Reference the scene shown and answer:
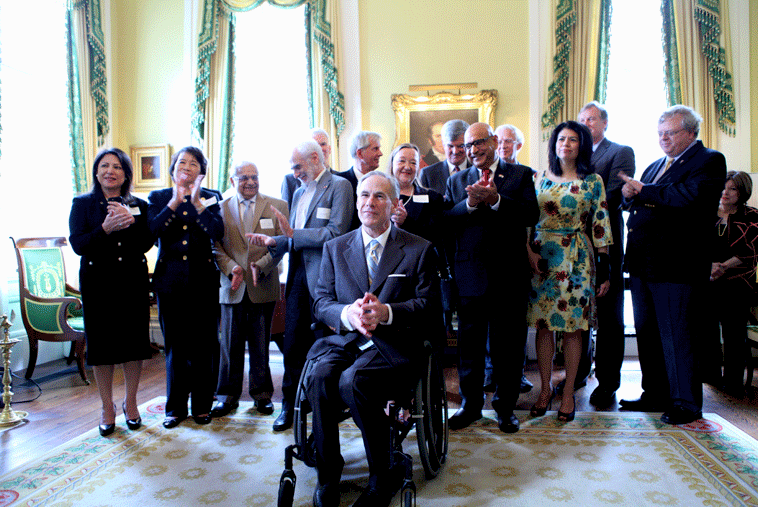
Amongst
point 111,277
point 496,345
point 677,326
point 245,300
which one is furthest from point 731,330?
point 111,277

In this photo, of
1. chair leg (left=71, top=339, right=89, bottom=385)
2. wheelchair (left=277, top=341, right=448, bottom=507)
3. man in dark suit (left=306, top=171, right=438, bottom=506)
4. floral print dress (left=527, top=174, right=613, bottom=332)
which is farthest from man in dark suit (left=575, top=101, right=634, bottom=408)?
chair leg (left=71, top=339, right=89, bottom=385)

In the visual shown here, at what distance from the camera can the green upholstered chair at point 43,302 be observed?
4422 millimetres

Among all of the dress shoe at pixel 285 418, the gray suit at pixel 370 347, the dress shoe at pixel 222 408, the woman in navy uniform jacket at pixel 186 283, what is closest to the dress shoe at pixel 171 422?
the woman in navy uniform jacket at pixel 186 283

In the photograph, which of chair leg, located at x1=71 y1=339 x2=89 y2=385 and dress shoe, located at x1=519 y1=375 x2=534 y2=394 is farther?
chair leg, located at x1=71 y1=339 x2=89 y2=385

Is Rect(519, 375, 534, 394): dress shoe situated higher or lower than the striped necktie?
lower

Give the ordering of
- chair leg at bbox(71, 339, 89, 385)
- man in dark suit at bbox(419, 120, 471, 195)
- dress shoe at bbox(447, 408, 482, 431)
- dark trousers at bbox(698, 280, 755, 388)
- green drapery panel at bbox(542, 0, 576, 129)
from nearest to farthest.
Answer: dress shoe at bbox(447, 408, 482, 431), man in dark suit at bbox(419, 120, 471, 195), dark trousers at bbox(698, 280, 755, 388), chair leg at bbox(71, 339, 89, 385), green drapery panel at bbox(542, 0, 576, 129)

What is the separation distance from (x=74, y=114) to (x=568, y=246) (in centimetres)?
524

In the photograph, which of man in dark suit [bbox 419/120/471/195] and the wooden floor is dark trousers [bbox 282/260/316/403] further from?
man in dark suit [bbox 419/120/471/195]

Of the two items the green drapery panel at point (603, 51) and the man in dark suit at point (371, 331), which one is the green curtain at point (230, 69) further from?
the man in dark suit at point (371, 331)

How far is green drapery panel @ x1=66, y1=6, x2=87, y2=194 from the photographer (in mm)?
5527

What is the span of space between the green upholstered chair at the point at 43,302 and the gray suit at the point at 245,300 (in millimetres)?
1770

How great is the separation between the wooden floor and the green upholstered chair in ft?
0.86

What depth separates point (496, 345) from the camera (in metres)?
3.06

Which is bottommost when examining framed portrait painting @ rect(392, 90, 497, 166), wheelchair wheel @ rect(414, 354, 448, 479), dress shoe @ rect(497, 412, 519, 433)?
dress shoe @ rect(497, 412, 519, 433)
